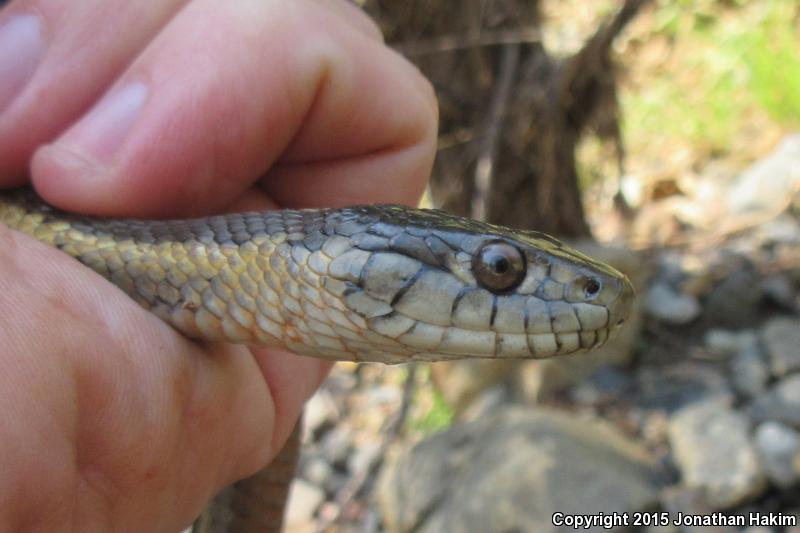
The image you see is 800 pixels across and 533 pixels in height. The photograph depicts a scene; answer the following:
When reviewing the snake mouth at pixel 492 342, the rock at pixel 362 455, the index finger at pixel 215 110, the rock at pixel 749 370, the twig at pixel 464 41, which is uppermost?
the index finger at pixel 215 110

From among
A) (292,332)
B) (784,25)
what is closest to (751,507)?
(292,332)

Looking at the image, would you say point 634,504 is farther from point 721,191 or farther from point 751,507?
point 721,191

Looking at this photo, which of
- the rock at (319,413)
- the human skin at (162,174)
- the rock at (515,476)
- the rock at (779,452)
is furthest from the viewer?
the rock at (319,413)

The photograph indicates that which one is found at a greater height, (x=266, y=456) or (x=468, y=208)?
(x=266, y=456)

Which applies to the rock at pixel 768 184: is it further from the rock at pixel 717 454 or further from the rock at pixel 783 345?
the rock at pixel 717 454

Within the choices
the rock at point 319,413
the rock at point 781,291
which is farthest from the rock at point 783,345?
the rock at point 319,413

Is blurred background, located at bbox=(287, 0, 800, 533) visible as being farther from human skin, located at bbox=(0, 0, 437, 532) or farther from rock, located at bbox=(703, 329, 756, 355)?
human skin, located at bbox=(0, 0, 437, 532)

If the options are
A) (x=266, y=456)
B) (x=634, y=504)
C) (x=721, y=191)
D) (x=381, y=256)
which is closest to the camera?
(x=381, y=256)
